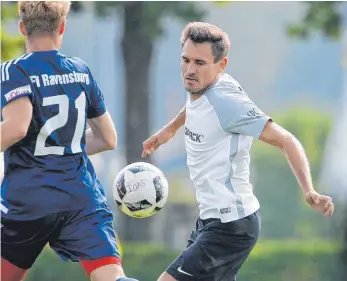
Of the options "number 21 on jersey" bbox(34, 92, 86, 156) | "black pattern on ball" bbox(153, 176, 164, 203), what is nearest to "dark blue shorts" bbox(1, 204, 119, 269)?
"number 21 on jersey" bbox(34, 92, 86, 156)

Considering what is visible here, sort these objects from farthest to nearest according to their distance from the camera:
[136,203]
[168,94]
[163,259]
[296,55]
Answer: [296,55] → [168,94] → [163,259] → [136,203]

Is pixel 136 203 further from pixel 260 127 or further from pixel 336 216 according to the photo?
pixel 336 216

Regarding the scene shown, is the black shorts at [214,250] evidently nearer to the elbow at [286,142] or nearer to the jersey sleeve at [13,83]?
the elbow at [286,142]

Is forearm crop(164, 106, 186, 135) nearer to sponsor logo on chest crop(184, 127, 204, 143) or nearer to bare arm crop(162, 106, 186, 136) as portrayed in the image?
bare arm crop(162, 106, 186, 136)

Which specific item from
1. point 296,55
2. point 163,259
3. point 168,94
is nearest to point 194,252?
point 163,259

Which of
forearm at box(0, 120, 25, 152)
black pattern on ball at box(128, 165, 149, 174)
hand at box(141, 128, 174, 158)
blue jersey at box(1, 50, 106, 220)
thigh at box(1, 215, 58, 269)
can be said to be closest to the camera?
forearm at box(0, 120, 25, 152)

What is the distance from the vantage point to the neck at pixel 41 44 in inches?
235

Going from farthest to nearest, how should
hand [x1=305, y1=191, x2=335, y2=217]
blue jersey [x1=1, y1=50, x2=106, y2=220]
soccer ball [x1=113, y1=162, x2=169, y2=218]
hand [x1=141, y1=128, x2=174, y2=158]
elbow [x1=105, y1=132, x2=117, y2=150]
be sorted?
hand [x1=141, y1=128, x2=174, y2=158] < soccer ball [x1=113, y1=162, x2=169, y2=218] < elbow [x1=105, y1=132, x2=117, y2=150] < blue jersey [x1=1, y1=50, x2=106, y2=220] < hand [x1=305, y1=191, x2=335, y2=217]

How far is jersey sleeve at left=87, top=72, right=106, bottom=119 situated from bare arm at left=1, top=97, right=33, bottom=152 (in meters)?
0.47

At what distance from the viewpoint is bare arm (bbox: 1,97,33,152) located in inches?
223

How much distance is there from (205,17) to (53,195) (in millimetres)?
14299

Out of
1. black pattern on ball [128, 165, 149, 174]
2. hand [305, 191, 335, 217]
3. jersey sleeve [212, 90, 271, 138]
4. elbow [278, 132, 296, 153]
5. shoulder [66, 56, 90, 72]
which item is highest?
shoulder [66, 56, 90, 72]

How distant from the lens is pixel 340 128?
21641 mm

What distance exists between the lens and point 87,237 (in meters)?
6.02
